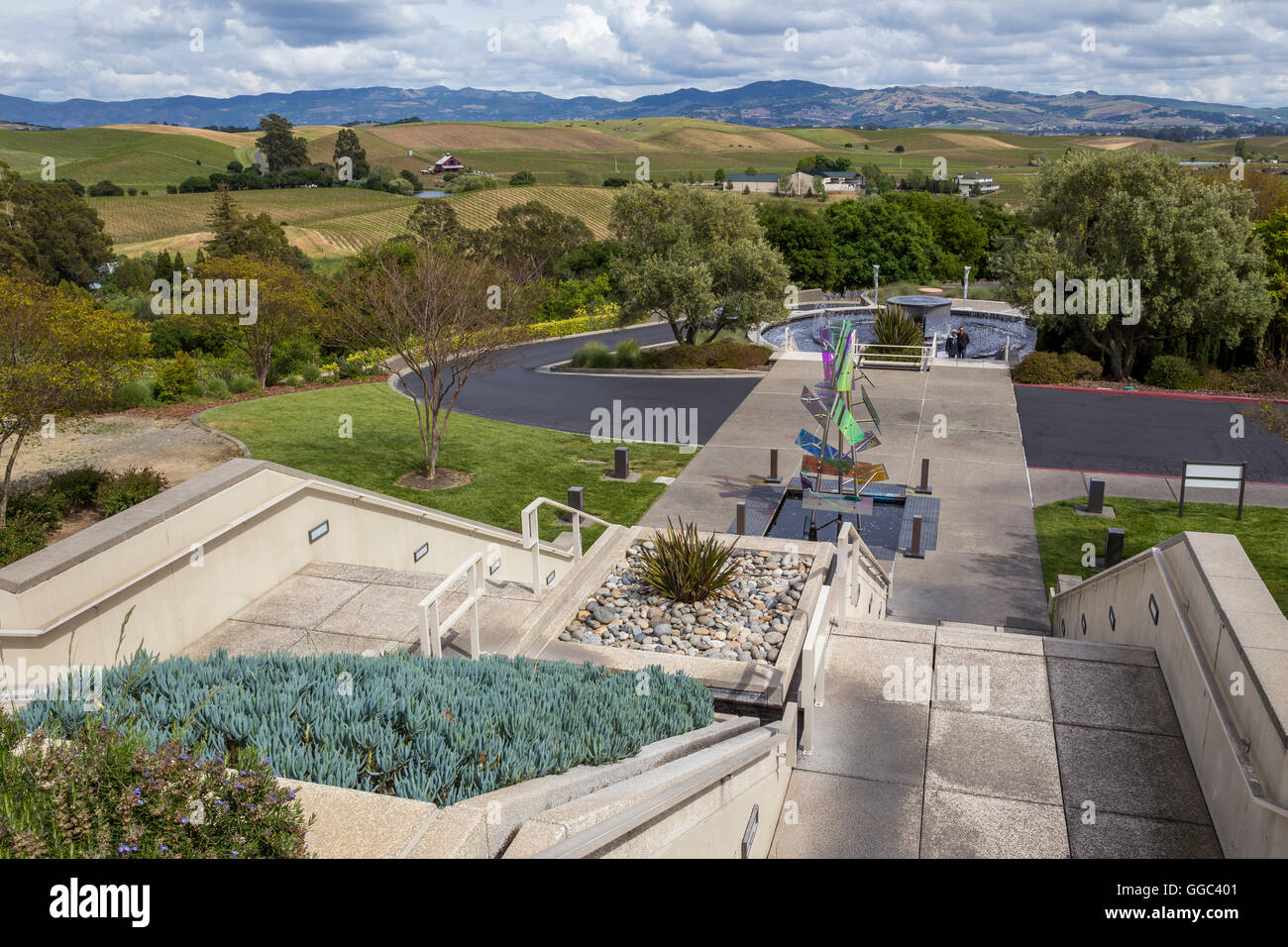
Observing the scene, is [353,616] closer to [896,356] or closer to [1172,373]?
[896,356]

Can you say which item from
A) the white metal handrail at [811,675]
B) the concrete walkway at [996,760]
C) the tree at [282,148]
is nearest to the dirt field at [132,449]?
the white metal handrail at [811,675]

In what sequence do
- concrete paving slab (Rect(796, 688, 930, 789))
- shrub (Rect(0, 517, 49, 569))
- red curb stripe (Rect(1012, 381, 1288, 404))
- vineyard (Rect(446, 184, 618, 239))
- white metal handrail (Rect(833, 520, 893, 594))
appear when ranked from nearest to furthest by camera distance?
concrete paving slab (Rect(796, 688, 930, 789)) < white metal handrail (Rect(833, 520, 893, 594)) < shrub (Rect(0, 517, 49, 569)) < red curb stripe (Rect(1012, 381, 1288, 404)) < vineyard (Rect(446, 184, 618, 239))

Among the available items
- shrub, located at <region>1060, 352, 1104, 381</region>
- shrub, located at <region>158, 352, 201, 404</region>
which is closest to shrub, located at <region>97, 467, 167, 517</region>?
shrub, located at <region>158, 352, 201, 404</region>

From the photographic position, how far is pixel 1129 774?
6.67 metres

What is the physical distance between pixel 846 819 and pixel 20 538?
1105cm

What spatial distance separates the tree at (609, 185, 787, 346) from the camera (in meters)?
34.1

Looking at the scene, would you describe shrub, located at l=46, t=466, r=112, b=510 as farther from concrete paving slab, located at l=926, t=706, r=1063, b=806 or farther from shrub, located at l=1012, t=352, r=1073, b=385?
shrub, located at l=1012, t=352, r=1073, b=385

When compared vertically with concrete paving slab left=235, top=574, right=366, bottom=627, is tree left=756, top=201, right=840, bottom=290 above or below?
above

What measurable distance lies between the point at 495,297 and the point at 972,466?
1360cm

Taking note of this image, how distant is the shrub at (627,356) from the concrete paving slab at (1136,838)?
29.6 m

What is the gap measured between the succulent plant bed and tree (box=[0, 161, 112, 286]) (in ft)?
223
